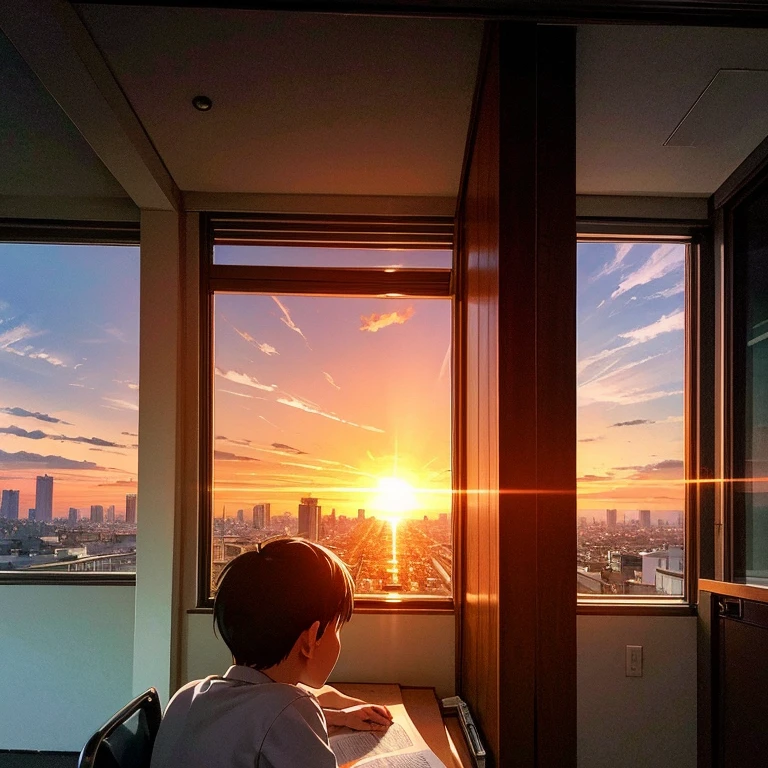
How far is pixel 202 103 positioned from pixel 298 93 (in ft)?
1.05

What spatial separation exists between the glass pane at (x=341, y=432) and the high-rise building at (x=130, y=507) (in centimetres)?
39

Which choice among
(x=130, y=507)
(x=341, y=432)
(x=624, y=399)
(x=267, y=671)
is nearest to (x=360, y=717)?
(x=267, y=671)

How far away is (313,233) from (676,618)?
2.11 m

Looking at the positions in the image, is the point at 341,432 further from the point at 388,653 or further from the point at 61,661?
the point at 61,661

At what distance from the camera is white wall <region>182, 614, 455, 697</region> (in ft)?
9.69

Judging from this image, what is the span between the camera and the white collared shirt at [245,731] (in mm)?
1125

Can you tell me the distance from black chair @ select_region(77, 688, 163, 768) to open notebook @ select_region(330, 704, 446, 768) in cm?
45

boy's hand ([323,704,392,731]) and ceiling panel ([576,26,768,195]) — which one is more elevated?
ceiling panel ([576,26,768,195])

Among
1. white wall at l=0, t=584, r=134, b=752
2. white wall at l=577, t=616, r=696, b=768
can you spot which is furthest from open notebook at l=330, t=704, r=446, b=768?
white wall at l=0, t=584, r=134, b=752

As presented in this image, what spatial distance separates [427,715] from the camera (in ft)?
8.14

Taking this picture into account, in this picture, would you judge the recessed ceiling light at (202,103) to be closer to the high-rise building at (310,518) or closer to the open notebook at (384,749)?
the high-rise building at (310,518)

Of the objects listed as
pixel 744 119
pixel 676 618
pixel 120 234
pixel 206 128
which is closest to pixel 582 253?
pixel 744 119

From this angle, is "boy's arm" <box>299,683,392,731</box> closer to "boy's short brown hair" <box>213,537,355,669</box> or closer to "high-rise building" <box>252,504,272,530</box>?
"boy's short brown hair" <box>213,537,355,669</box>

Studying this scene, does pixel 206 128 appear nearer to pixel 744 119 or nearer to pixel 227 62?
pixel 227 62
